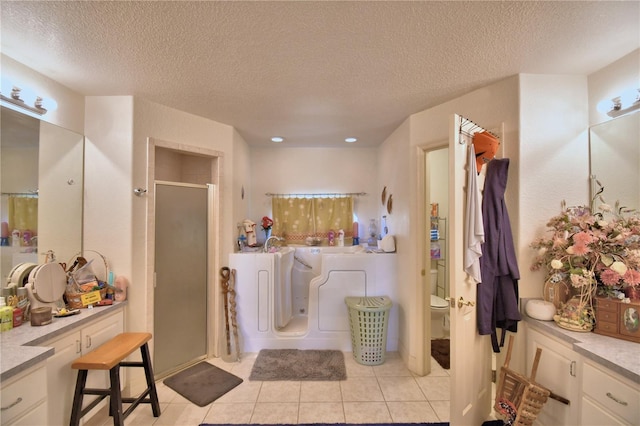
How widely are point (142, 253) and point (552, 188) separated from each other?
3.20 meters

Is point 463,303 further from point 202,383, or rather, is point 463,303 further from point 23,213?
point 23,213

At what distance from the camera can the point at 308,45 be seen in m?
1.45

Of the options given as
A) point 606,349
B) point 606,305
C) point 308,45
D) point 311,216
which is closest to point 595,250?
point 606,305

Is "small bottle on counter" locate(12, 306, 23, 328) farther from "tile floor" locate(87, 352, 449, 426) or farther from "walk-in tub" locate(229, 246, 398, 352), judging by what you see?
"walk-in tub" locate(229, 246, 398, 352)

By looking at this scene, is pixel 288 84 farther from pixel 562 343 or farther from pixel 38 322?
pixel 562 343

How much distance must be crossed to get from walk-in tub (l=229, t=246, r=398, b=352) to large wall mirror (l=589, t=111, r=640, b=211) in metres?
1.73

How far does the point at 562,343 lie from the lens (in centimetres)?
147

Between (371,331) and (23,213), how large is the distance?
2901 millimetres

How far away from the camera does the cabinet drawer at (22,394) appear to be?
3.61ft

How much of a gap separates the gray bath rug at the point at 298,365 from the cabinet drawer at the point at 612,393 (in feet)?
5.49

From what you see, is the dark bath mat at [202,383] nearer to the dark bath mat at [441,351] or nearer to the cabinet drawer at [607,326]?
the dark bath mat at [441,351]

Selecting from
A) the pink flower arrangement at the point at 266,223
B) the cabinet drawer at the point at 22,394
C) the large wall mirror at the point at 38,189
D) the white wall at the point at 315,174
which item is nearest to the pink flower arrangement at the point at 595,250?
the white wall at the point at 315,174

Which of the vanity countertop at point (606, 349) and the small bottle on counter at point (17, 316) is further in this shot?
the small bottle on counter at point (17, 316)

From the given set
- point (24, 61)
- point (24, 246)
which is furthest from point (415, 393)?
point (24, 61)
